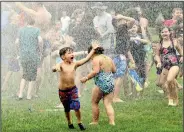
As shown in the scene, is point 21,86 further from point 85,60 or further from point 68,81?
point 85,60

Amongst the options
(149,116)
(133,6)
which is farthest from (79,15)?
(149,116)

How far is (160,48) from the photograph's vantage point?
9508 mm

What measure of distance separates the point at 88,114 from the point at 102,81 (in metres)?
0.42

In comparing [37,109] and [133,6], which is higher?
[133,6]

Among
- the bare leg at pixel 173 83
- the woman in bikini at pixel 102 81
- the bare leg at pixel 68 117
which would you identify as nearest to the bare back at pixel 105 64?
the woman in bikini at pixel 102 81

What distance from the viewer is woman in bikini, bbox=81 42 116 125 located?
9.01 metres

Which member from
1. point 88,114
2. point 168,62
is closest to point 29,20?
point 88,114

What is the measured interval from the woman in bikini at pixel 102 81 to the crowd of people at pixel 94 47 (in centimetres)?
1

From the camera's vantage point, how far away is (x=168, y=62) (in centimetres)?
952

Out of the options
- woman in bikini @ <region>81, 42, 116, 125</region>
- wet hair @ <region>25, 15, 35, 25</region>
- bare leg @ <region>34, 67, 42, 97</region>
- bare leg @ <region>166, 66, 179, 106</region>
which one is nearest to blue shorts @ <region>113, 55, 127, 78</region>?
woman in bikini @ <region>81, 42, 116, 125</region>

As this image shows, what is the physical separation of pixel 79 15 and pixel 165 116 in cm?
145

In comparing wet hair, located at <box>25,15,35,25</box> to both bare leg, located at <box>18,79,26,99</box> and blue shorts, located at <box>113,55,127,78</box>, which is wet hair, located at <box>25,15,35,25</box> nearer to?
bare leg, located at <box>18,79,26,99</box>

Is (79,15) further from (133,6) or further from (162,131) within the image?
(162,131)

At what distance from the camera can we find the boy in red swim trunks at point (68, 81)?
900 centimetres
